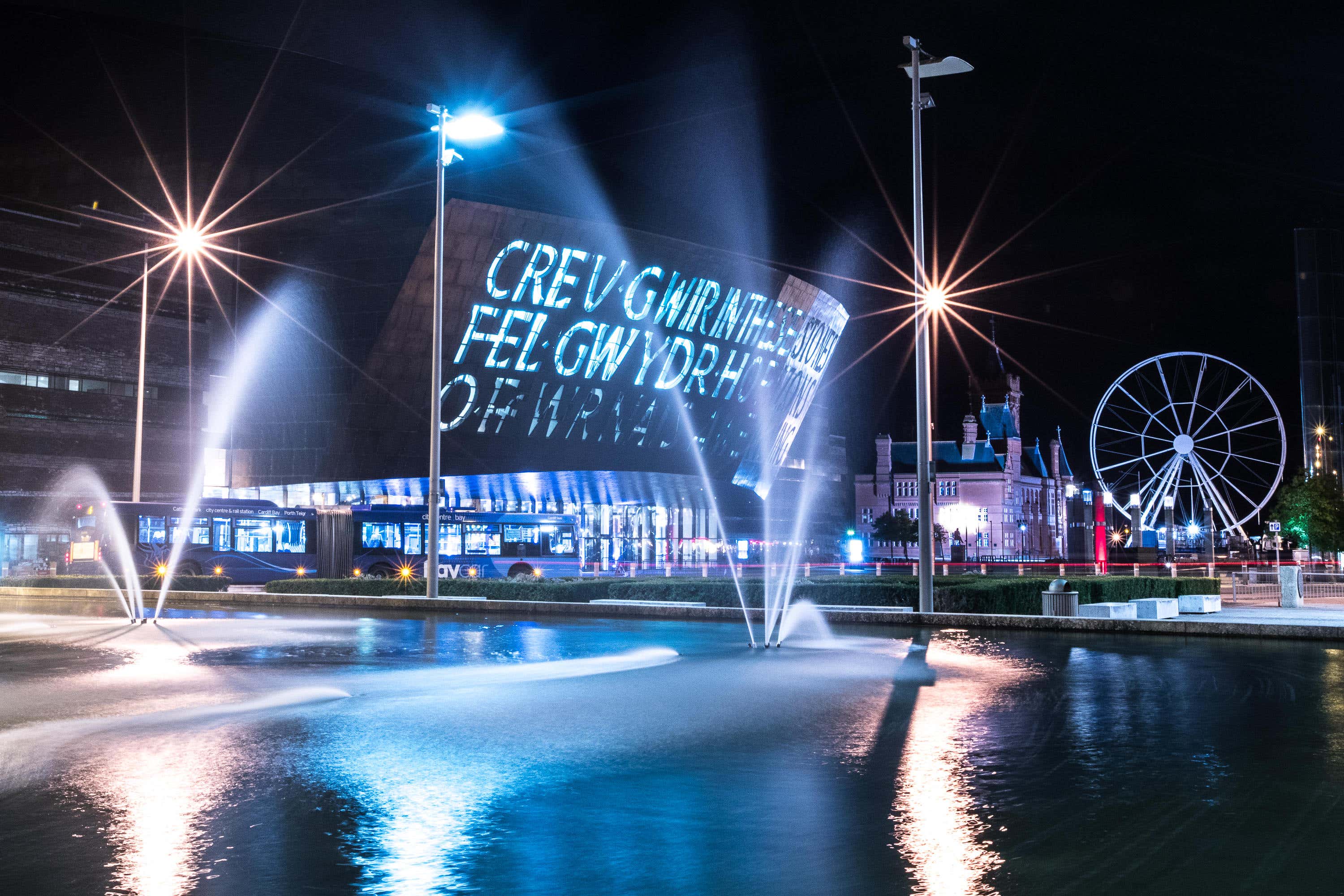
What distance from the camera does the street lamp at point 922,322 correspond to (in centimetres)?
2438

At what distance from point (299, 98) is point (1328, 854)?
58.6 meters

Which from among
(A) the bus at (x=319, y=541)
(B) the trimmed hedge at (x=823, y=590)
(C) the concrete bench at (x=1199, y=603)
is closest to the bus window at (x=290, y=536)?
(A) the bus at (x=319, y=541)

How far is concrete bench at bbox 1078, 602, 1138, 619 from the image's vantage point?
24.4 metres

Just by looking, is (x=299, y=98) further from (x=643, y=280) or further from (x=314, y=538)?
(x=314, y=538)

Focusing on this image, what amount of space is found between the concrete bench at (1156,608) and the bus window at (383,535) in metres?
27.6

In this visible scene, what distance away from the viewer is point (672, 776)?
8.88 metres

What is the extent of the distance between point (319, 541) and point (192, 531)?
438 cm

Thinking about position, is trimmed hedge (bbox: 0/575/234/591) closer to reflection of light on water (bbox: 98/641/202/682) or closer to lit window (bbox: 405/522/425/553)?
lit window (bbox: 405/522/425/553)

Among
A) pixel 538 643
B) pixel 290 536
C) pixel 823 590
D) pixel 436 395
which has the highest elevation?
pixel 436 395

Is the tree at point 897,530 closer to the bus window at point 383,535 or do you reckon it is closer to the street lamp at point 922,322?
the bus window at point 383,535

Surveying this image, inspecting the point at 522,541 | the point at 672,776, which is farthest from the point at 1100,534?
the point at 672,776

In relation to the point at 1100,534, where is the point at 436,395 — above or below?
above

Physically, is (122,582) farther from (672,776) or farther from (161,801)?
(672,776)

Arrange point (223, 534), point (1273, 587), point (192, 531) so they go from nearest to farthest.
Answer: point (1273, 587) < point (192, 531) < point (223, 534)
